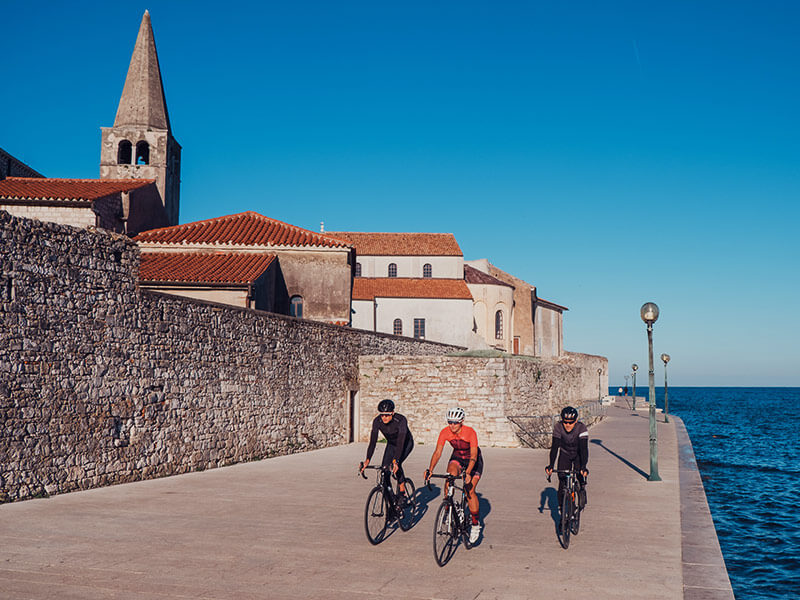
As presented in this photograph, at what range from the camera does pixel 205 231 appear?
31141 millimetres

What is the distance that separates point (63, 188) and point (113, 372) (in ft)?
63.5

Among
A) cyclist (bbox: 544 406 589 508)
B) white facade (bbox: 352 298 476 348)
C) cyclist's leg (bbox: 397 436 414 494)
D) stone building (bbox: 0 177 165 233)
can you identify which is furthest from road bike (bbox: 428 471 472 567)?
white facade (bbox: 352 298 476 348)

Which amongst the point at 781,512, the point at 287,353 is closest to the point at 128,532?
the point at 287,353

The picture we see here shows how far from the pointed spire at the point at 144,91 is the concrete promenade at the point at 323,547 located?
28080 mm

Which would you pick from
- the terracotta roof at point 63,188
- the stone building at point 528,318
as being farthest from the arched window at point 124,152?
the stone building at point 528,318

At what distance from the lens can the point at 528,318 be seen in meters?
69.1

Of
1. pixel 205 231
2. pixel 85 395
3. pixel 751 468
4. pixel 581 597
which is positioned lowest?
pixel 751 468

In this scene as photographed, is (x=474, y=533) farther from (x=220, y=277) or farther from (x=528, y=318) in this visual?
(x=528, y=318)

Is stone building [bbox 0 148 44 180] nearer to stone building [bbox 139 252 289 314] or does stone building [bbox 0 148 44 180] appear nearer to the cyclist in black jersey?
stone building [bbox 139 252 289 314]

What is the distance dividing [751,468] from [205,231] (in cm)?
2603

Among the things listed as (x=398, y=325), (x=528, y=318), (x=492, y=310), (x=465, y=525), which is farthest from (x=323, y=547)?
(x=528, y=318)

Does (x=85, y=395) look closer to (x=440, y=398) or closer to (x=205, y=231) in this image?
(x=440, y=398)

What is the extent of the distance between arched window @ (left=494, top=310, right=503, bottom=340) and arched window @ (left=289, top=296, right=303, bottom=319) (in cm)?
3286

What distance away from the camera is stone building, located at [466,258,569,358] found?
67.9 m
